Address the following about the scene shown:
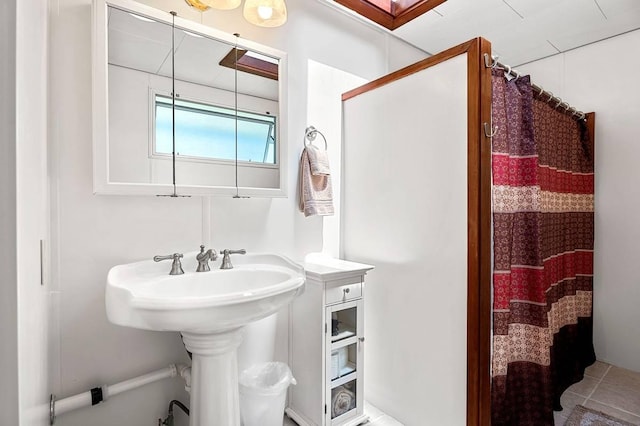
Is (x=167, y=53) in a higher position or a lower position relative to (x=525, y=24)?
lower

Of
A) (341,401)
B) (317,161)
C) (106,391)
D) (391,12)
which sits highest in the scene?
(391,12)

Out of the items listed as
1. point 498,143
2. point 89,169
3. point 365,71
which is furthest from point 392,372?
point 365,71

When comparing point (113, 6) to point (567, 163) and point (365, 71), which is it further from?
point (567, 163)

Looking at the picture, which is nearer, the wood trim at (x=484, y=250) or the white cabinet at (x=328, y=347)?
the wood trim at (x=484, y=250)

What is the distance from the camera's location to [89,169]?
1254 millimetres

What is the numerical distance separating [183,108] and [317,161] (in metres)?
0.71

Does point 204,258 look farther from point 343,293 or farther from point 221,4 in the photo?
point 221,4

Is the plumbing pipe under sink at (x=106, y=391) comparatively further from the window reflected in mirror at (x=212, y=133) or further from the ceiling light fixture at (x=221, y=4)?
the ceiling light fixture at (x=221, y=4)

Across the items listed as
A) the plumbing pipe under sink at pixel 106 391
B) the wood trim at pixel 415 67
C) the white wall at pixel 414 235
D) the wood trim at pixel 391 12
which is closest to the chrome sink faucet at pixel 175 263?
the plumbing pipe under sink at pixel 106 391

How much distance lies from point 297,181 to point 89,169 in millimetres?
962

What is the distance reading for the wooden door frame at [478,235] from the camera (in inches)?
52.9

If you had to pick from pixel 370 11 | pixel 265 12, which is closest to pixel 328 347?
pixel 265 12

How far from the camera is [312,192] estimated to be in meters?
1.77

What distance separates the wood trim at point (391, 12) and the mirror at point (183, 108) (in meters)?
0.71
